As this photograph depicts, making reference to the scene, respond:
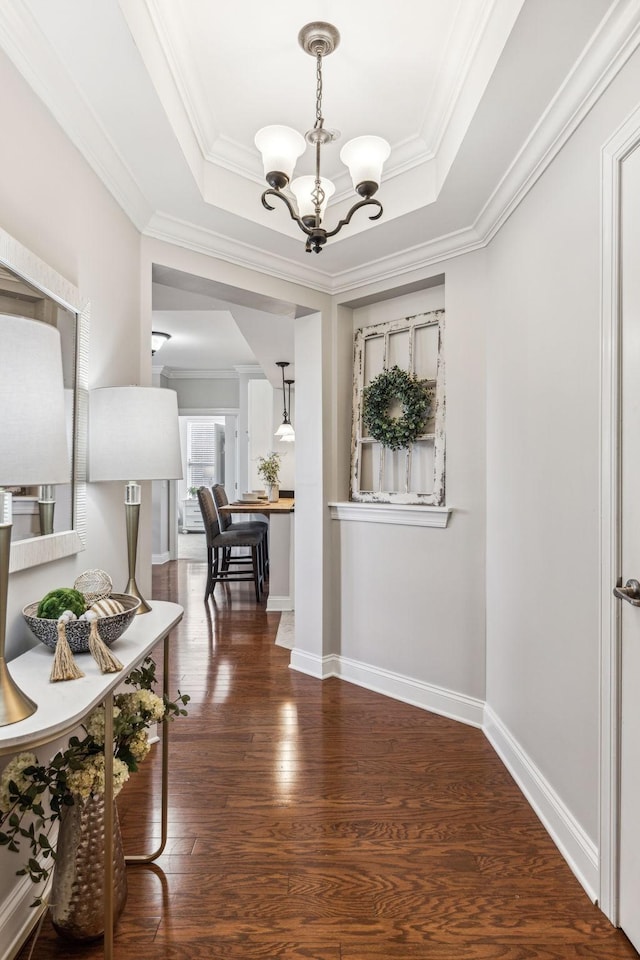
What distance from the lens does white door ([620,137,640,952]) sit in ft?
4.59

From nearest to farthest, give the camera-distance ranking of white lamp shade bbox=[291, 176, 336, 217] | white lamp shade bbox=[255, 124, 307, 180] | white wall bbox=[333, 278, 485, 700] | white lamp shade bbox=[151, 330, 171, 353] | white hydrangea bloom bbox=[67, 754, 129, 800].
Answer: white hydrangea bloom bbox=[67, 754, 129, 800], white lamp shade bbox=[255, 124, 307, 180], white lamp shade bbox=[291, 176, 336, 217], white wall bbox=[333, 278, 485, 700], white lamp shade bbox=[151, 330, 171, 353]

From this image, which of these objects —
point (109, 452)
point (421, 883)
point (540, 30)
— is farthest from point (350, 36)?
point (421, 883)

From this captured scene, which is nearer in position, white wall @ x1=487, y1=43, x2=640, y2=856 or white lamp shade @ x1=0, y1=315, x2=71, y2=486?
white lamp shade @ x1=0, y1=315, x2=71, y2=486

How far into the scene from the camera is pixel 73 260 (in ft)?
5.99

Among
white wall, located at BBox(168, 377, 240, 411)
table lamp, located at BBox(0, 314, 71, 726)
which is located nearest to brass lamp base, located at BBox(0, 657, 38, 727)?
table lamp, located at BBox(0, 314, 71, 726)

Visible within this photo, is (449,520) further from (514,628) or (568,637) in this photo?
(568,637)

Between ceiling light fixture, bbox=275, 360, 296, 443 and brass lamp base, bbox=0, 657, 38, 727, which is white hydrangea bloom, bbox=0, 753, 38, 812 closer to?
brass lamp base, bbox=0, 657, 38, 727

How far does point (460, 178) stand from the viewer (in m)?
2.19

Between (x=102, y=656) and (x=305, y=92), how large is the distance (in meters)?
2.10

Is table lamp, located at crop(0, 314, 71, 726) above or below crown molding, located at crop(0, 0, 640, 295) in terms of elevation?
below

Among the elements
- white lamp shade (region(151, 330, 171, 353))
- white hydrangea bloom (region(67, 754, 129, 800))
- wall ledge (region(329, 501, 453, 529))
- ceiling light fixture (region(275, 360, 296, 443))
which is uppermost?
white lamp shade (region(151, 330, 171, 353))

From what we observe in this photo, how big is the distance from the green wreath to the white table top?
1.75 meters

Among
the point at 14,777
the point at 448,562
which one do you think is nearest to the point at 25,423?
the point at 14,777

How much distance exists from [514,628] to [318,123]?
2082 mm
